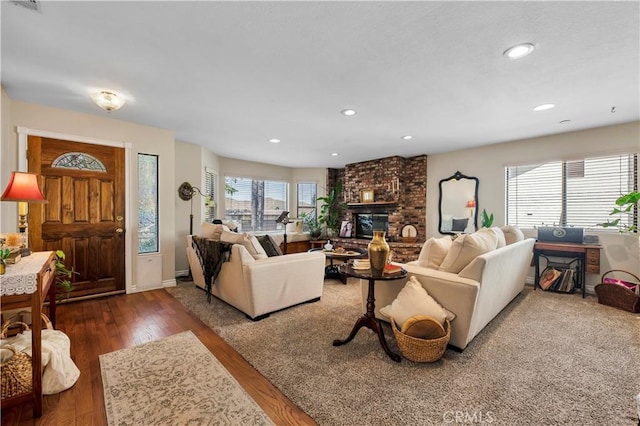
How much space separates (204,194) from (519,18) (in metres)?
5.13

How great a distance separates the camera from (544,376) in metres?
1.95

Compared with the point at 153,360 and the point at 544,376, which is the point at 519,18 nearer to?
the point at 544,376

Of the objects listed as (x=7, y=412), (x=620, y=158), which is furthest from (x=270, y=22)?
(x=620, y=158)

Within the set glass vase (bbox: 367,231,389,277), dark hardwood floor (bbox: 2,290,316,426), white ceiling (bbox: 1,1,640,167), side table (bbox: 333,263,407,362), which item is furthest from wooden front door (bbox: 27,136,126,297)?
glass vase (bbox: 367,231,389,277)

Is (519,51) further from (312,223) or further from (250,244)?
(312,223)

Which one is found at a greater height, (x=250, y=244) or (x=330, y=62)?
(x=330, y=62)

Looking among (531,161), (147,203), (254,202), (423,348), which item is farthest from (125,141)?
(531,161)

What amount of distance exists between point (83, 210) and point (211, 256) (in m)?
1.83

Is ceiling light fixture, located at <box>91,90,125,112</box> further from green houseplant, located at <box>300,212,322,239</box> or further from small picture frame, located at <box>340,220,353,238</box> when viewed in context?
small picture frame, located at <box>340,220,353,238</box>

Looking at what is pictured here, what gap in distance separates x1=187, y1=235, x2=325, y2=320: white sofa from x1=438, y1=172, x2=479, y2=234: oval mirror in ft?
11.2

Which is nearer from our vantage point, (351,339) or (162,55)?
(162,55)

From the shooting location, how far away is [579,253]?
3.92m

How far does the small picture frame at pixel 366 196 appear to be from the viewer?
6332 millimetres

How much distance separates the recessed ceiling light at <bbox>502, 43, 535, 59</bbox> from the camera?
200 cm
